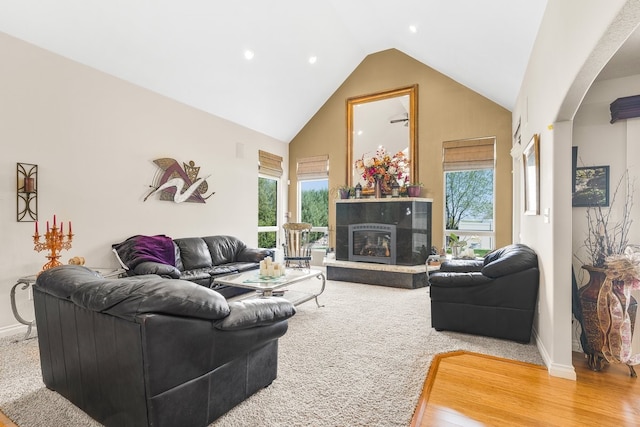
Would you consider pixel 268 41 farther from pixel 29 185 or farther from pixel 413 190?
pixel 29 185

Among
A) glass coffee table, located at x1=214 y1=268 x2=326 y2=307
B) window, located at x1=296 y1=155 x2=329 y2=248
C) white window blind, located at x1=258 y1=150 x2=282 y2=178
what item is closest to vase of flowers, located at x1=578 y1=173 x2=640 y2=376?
glass coffee table, located at x1=214 y1=268 x2=326 y2=307

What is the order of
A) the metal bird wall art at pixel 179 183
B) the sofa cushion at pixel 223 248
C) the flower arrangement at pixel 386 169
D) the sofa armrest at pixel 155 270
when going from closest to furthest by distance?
the sofa armrest at pixel 155 270 → the metal bird wall art at pixel 179 183 → the sofa cushion at pixel 223 248 → the flower arrangement at pixel 386 169

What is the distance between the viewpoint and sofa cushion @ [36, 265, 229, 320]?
5.08 ft

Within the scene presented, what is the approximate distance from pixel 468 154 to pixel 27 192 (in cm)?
612

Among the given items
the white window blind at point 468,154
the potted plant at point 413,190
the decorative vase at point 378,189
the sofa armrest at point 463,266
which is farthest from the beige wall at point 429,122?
the sofa armrest at point 463,266

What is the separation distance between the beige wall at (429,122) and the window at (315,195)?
160 millimetres

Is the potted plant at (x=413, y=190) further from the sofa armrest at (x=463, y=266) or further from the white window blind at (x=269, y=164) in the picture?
the white window blind at (x=269, y=164)

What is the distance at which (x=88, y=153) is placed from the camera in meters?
3.85

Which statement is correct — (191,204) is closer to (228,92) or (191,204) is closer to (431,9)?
(228,92)

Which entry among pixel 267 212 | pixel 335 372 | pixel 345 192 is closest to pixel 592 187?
pixel 335 372

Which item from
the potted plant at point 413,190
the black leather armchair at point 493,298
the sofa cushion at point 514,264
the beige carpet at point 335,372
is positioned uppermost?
the potted plant at point 413,190

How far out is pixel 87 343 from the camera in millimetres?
1798

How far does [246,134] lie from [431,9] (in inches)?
146

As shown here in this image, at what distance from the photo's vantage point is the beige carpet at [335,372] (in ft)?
6.30
